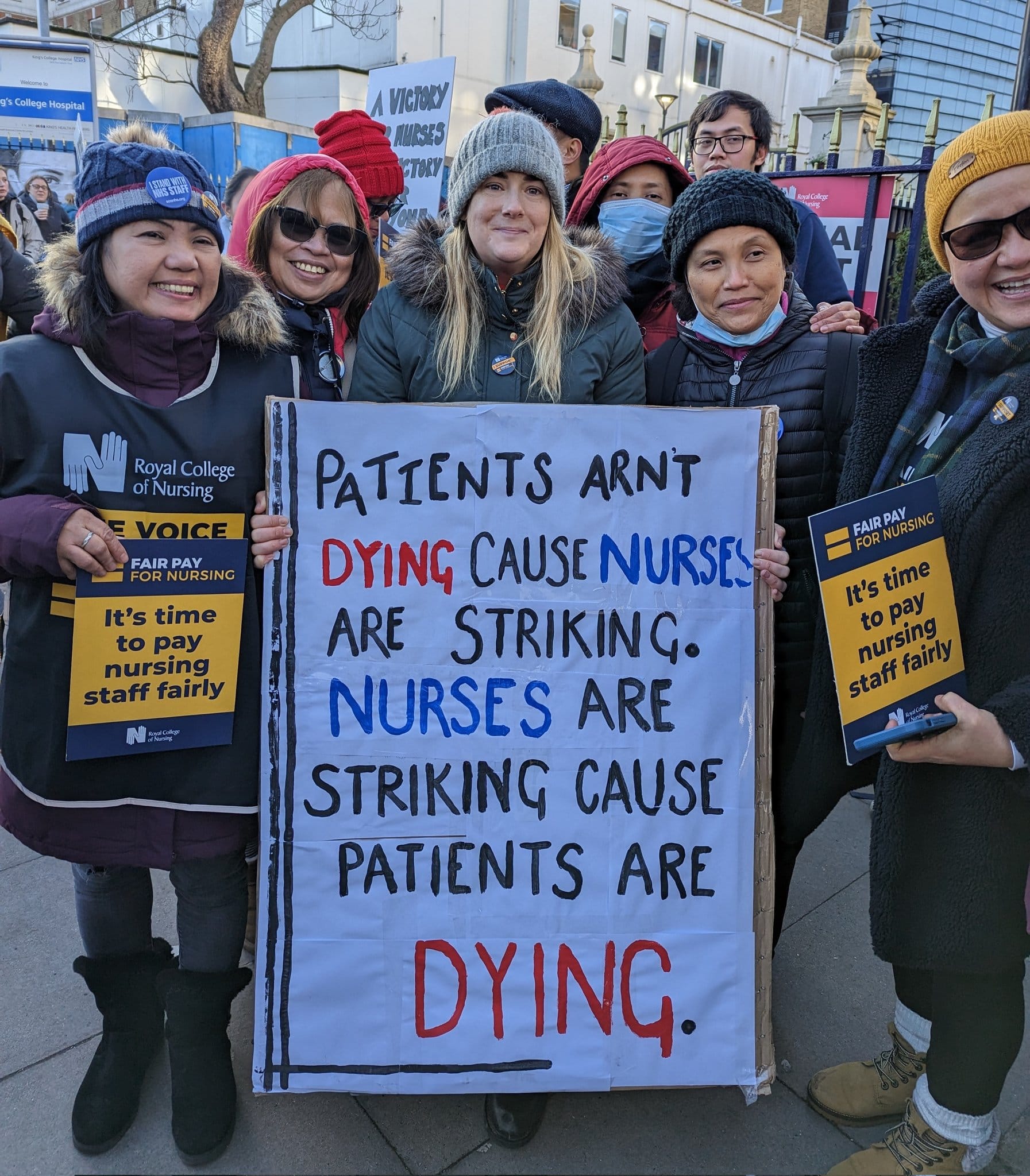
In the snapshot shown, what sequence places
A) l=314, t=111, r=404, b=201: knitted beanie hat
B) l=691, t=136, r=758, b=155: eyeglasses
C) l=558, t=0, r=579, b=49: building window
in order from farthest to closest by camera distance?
l=558, t=0, r=579, b=49: building window
l=314, t=111, r=404, b=201: knitted beanie hat
l=691, t=136, r=758, b=155: eyeglasses

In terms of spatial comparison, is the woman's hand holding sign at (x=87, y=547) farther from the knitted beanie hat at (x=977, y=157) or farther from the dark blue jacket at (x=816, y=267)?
the dark blue jacket at (x=816, y=267)

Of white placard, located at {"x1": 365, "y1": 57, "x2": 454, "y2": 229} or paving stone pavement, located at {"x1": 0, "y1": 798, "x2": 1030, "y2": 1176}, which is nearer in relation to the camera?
paving stone pavement, located at {"x1": 0, "y1": 798, "x2": 1030, "y2": 1176}

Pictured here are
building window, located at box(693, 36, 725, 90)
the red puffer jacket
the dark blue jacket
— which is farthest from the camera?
building window, located at box(693, 36, 725, 90)

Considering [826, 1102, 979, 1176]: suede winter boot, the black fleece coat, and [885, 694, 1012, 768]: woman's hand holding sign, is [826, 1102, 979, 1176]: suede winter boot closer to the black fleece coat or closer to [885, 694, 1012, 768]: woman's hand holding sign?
the black fleece coat

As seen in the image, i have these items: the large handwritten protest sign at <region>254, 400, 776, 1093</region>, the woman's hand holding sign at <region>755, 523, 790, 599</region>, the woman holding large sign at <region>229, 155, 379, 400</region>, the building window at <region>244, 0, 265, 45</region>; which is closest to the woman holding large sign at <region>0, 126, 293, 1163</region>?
the large handwritten protest sign at <region>254, 400, 776, 1093</region>

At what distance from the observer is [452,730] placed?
2.00 m

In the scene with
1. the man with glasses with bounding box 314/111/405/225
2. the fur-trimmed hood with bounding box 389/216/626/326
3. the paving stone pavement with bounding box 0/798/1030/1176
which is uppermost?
the man with glasses with bounding box 314/111/405/225

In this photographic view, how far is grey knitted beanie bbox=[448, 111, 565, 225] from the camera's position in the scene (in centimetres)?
219

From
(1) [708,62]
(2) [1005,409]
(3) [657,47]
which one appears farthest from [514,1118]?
(1) [708,62]

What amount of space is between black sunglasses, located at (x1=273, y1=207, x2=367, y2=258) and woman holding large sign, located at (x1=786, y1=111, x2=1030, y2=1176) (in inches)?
51.5

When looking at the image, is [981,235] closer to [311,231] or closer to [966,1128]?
[311,231]

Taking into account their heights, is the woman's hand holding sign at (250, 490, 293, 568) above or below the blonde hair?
below

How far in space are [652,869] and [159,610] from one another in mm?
1182

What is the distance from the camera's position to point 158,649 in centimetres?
190
